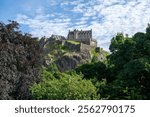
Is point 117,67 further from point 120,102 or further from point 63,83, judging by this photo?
point 120,102

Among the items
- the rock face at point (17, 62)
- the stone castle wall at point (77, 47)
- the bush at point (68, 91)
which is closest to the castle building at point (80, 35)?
the stone castle wall at point (77, 47)

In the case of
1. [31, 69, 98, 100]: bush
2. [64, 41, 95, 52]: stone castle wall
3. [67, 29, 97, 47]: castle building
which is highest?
[67, 29, 97, 47]: castle building

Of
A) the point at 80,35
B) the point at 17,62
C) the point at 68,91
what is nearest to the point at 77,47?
the point at 80,35

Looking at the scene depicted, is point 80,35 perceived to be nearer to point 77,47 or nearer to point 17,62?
point 77,47

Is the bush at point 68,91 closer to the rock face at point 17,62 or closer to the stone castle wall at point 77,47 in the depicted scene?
the rock face at point 17,62

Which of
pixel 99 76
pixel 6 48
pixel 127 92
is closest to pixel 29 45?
pixel 6 48

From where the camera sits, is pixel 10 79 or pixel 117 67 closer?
pixel 10 79

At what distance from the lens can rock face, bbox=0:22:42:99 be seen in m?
38.6

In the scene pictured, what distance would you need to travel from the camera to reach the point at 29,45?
1748 inches

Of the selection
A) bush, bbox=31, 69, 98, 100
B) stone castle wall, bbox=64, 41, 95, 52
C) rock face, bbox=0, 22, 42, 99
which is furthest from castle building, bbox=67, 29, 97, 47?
bush, bbox=31, 69, 98, 100

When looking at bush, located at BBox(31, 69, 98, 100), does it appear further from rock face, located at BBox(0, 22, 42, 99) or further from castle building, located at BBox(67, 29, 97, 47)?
castle building, located at BBox(67, 29, 97, 47)

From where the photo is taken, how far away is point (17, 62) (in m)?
41.4

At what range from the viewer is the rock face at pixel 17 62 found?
3856 cm

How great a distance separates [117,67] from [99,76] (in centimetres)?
422
